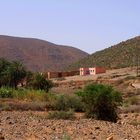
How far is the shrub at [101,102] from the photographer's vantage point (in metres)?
29.0

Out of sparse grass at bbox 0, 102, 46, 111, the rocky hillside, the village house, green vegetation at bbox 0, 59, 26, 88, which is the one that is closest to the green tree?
green vegetation at bbox 0, 59, 26, 88

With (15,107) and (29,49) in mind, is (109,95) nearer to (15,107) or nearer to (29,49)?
(15,107)

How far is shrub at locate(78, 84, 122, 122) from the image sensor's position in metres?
29.0

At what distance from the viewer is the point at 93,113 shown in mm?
29625

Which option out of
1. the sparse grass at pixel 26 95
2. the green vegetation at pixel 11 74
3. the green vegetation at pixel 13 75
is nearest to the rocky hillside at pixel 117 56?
the green vegetation at pixel 13 75

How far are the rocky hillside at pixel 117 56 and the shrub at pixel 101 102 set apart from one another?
86675 mm

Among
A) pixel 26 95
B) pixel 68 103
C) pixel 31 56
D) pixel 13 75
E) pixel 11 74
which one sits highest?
pixel 31 56

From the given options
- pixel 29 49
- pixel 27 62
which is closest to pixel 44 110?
pixel 27 62

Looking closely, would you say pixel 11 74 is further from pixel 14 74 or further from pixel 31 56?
A: pixel 31 56

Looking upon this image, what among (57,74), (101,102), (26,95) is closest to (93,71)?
(57,74)

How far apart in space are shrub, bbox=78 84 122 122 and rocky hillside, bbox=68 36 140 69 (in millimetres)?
86675

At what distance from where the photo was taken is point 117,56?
5012 inches

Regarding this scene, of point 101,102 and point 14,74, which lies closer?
point 101,102

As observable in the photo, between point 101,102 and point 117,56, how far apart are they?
99.1 metres
